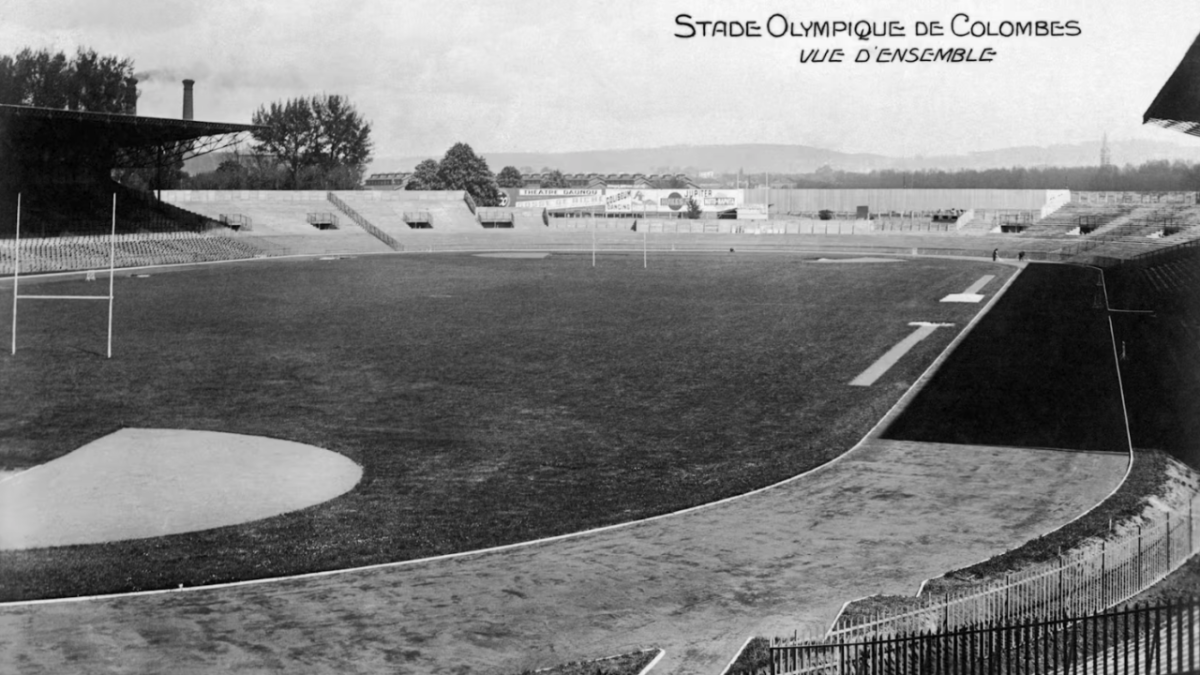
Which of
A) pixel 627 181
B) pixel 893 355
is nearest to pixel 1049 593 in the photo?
pixel 893 355

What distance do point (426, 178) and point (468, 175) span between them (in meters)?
8.68

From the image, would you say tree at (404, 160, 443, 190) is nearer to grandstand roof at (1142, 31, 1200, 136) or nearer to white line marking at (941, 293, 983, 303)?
white line marking at (941, 293, 983, 303)

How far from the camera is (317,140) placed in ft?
414

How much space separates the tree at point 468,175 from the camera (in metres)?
140

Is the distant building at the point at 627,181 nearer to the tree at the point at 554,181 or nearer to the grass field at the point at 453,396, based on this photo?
the tree at the point at 554,181

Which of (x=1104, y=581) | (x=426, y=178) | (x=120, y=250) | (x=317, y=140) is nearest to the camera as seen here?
(x=1104, y=581)

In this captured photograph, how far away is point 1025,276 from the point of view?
66.3 metres

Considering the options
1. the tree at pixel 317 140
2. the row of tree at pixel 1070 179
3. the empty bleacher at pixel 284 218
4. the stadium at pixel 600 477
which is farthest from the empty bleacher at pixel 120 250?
the row of tree at pixel 1070 179

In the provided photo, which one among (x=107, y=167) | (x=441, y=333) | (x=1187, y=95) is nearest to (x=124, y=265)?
(x=107, y=167)

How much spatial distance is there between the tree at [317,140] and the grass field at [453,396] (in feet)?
227

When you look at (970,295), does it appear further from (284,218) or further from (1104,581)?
(284,218)

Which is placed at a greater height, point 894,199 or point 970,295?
point 894,199

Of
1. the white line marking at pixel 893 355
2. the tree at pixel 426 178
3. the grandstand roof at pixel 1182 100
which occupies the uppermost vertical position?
the tree at pixel 426 178

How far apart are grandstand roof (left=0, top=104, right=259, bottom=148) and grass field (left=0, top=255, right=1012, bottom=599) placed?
39.1ft
